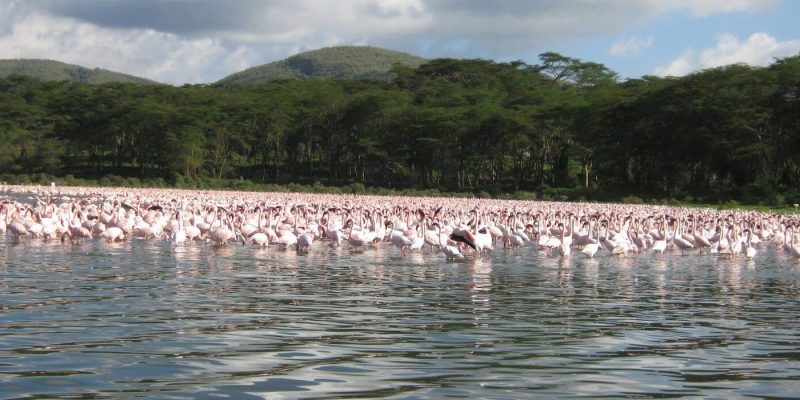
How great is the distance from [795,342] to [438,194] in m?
54.6

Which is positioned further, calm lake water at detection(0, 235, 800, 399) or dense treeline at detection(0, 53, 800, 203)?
dense treeline at detection(0, 53, 800, 203)

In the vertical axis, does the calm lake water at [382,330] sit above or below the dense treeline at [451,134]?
below

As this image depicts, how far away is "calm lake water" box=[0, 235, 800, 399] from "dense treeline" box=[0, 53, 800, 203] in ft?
138

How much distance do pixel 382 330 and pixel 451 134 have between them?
61.0 meters

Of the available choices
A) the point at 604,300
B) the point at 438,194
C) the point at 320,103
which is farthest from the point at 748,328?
the point at 320,103

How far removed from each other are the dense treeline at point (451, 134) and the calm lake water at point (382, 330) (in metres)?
42.1

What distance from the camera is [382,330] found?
9883 mm

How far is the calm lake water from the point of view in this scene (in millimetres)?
7500

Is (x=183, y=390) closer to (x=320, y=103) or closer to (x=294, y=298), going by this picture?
(x=294, y=298)

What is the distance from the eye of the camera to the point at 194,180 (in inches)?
2884

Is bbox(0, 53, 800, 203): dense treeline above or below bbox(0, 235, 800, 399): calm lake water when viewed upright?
above

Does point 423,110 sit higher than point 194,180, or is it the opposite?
point 423,110

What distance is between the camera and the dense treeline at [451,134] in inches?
2307

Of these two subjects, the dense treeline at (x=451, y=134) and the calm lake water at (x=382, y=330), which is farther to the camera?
the dense treeline at (x=451, y=134)
